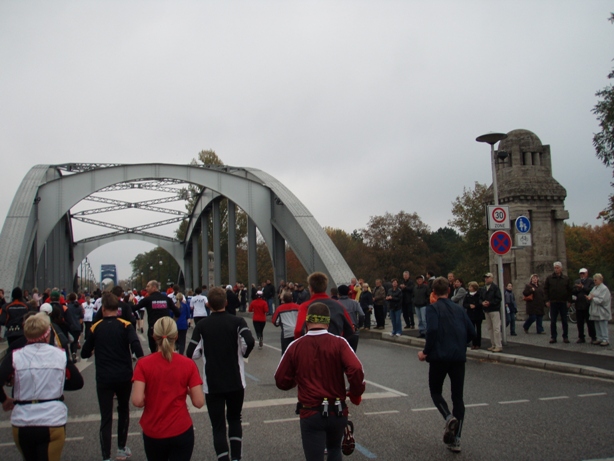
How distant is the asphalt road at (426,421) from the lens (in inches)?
238

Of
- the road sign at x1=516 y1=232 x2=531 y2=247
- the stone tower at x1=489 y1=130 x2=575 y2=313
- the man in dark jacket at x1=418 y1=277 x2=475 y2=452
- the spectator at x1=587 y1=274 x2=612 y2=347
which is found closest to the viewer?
the man in dark jacket at x1=418 y1=277 x2=475 y2=452

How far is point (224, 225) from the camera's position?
5984 centimetres

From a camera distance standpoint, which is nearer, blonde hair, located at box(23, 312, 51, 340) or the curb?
blonde hair, located at box(23, 312, 51, 340)

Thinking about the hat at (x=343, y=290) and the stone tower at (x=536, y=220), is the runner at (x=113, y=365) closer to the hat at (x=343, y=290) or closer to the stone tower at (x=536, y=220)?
the hat at (x=343, y=290)

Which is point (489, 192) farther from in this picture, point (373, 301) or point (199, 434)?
point (199, 434)

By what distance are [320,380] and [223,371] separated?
1459 mm

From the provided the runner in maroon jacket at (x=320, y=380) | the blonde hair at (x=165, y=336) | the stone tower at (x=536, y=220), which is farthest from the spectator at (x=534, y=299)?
the blonde hair at (x=165, y=336)

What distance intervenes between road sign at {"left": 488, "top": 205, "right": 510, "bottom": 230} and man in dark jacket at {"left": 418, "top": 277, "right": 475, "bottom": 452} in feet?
28.6

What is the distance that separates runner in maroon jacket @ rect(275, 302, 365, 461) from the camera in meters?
4.35

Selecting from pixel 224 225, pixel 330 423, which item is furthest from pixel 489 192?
pixel 224 225

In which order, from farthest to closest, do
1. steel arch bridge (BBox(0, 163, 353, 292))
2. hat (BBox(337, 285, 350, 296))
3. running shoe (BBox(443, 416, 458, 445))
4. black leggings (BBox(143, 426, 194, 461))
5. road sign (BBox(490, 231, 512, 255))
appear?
steel arch bridge (BBox(0, 163, 353, 292)), road sign (BBox(490, 231, 512, 255)), hat (BBox(337, 285, 350, 296)), running shoe (BBox(443, 416, 458, 445)), black leggings (BBox(143, 426, 194, 461))

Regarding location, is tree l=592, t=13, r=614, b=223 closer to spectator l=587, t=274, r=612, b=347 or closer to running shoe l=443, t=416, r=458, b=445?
spectator l=587, t=274, r=612, b=347

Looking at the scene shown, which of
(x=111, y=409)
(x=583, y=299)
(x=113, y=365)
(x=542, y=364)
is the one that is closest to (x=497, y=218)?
(x=583, y=299)

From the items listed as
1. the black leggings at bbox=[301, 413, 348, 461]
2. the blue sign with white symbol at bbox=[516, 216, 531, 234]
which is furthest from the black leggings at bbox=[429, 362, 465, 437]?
the blue sign with white symbol at bbox=[516, 216, 531, 234]
